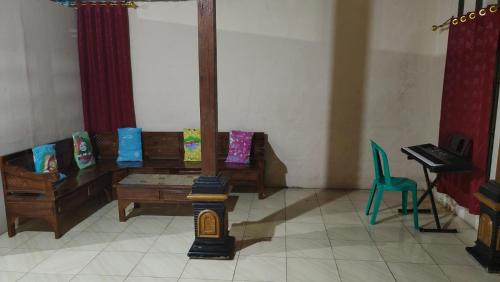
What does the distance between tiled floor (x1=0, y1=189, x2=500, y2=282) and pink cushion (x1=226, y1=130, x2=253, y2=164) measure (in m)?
0.78

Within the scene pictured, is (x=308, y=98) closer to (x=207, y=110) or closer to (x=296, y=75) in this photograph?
(x=296, y=75)

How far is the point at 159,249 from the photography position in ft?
11.0

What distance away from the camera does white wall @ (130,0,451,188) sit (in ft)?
15.9

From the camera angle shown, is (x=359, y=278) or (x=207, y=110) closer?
(x=359, y=278)

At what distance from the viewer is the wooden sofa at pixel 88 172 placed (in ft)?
11.6

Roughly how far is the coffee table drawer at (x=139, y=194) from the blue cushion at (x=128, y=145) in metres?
1.08

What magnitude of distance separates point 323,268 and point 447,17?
3412 mm

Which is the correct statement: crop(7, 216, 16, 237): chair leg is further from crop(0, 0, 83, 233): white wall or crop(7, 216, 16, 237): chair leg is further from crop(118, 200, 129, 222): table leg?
crop(118, 200, 129, 222): table leg

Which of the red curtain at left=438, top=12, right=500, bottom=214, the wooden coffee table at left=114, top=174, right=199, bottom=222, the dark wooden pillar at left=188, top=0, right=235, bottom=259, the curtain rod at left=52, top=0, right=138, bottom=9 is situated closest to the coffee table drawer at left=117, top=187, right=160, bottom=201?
the wooden coffee table at left=114, top=174, right=199, bottom=222

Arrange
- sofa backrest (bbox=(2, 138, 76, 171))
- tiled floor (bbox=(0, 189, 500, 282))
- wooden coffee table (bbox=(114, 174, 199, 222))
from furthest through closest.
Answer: wooden coffee table (bbox=(114, 174, 199, 222)) < sofa backrest (bbox=(2, 138, 76, 171)) < tiled floor (bbox=(0, 189, 500, 282))

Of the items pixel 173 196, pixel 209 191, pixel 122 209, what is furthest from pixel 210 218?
pixel 122 209

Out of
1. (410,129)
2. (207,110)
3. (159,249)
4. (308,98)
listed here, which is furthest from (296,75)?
(159,249)

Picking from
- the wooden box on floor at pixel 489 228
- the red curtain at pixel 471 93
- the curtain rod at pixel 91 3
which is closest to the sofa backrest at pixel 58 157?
the curtain rod at pixel 91 3

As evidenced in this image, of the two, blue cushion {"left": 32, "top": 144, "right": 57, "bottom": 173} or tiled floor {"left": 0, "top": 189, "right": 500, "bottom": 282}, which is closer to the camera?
tiled floor {"left": 0, "top": 189, "right": 500, "bottom": 282}
